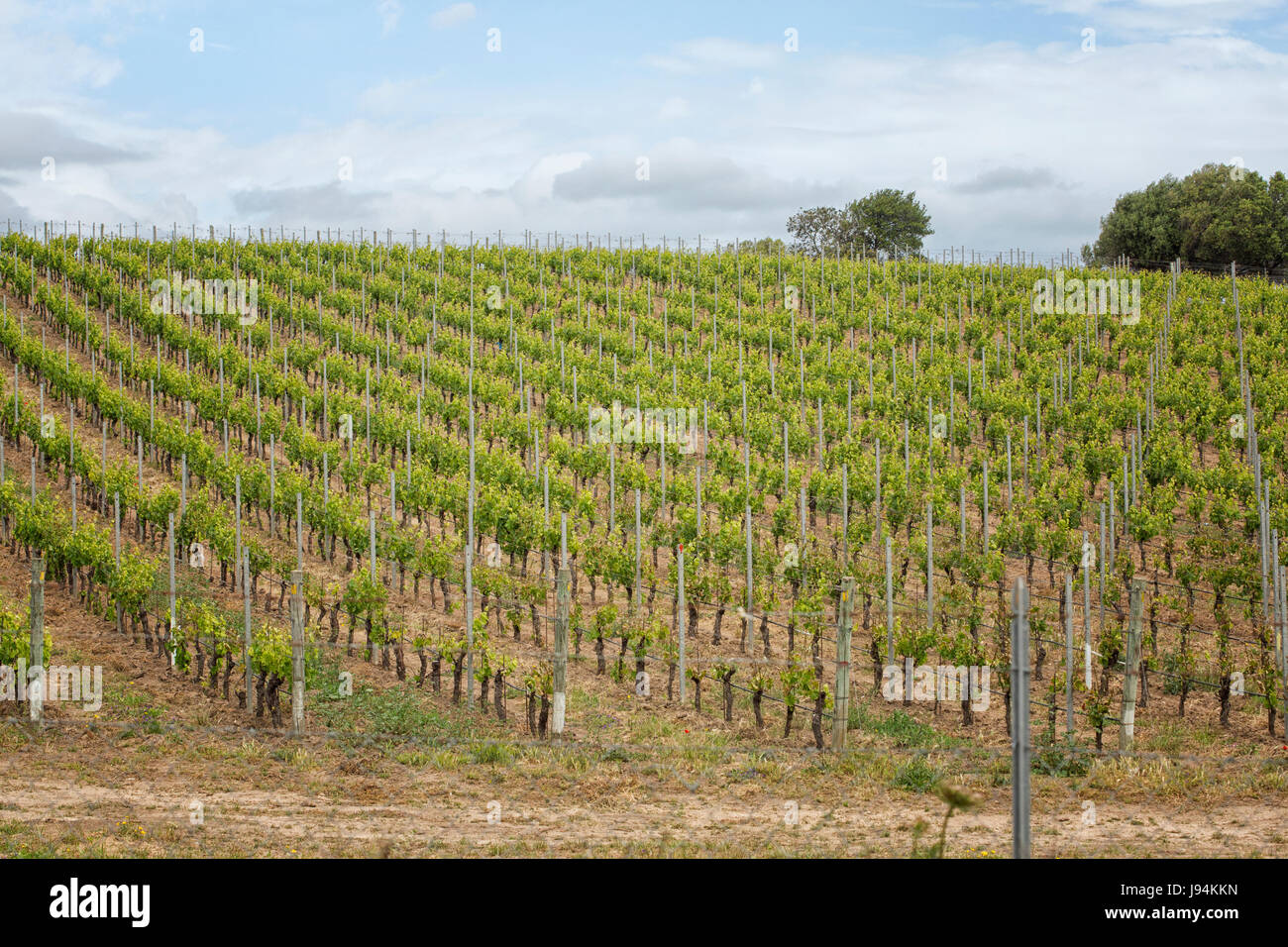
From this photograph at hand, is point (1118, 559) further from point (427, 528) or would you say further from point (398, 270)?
point (398, 270)

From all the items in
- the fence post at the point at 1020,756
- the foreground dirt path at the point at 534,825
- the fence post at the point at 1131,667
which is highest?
the fence post at the point at 1020,756

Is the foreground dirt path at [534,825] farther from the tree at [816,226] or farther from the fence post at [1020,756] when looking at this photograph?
the tree at [816,226]

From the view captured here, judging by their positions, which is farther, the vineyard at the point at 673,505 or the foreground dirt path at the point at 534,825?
the vineyard at the point at 673,505

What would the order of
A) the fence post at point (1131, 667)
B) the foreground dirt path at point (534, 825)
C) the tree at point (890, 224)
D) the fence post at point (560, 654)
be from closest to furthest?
the foreground dirt path at point (534, 825)
the fence post at point (560, 654)
the fence post at point (1131, 667)
the tree at point (890, 224)

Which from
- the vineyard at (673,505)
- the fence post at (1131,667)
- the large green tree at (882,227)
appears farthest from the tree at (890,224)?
the fence post at (1131,667)

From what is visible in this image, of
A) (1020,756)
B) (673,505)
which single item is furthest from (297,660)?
(673,505)

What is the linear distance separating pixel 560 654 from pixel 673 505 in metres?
11.8

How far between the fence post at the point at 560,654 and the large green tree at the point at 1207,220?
49.6 metres

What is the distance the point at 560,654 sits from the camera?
12930 mm

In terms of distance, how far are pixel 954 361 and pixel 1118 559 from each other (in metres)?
15.0

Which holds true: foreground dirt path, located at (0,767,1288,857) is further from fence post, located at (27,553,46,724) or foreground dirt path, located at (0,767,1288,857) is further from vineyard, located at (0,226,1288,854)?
fence post, located at (27,553,46,724)

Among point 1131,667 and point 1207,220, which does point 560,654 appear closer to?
point 1131,667

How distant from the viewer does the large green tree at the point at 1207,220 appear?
2031 inches
